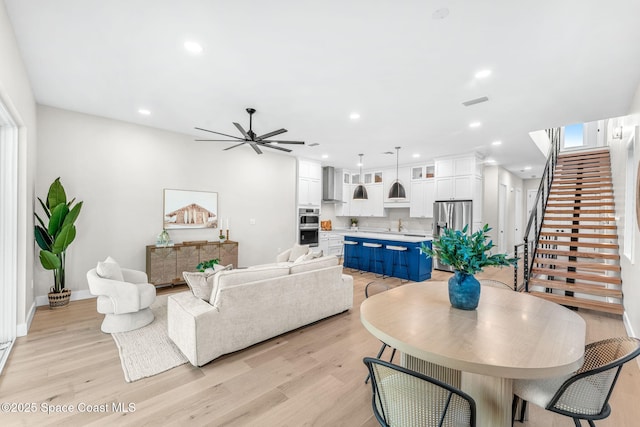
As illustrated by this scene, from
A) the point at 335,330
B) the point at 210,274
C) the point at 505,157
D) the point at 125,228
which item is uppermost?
the point at 505,157


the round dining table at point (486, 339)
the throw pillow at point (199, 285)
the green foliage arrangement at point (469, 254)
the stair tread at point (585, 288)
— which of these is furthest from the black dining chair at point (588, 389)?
the stair tread at point (585, 288)

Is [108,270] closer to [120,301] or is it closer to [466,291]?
[120,301]

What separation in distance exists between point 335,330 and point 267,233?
3.78 meters

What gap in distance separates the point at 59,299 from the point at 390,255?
18.2ft

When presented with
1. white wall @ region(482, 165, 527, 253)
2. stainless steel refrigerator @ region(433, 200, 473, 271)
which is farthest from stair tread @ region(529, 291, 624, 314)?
white wall @ region(482, 165, 527, 253)

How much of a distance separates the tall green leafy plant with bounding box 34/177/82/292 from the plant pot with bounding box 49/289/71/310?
0.09 metres

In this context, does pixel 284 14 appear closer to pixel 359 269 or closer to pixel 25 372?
pixel 25 372

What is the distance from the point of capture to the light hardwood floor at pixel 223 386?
1.89 m

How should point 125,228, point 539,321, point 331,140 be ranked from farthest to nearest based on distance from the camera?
point 331,140 → point 125,228 → point 539,321

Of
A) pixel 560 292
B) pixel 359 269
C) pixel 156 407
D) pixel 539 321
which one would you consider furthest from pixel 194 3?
pixel 560 292

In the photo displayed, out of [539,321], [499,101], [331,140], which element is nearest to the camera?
[539,321]

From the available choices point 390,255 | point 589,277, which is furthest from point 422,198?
point 589,277

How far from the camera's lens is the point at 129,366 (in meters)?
2.46

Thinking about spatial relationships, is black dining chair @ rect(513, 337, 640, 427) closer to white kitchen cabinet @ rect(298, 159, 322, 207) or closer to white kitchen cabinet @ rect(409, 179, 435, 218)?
white kitchen cabinet @ rect(409, 179, 435, 218)
